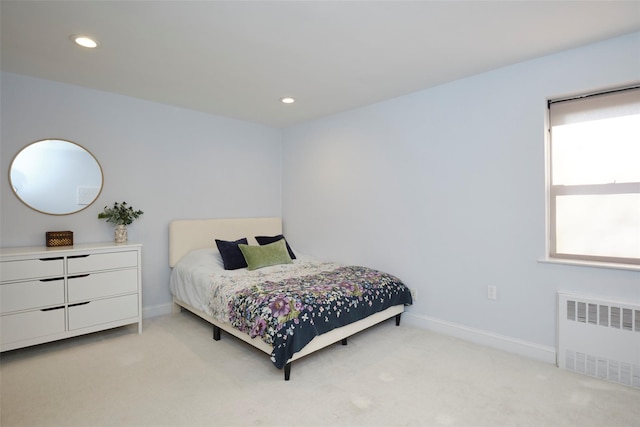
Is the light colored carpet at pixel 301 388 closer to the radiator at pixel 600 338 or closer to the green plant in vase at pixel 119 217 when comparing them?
the radiator at pixel 600 338

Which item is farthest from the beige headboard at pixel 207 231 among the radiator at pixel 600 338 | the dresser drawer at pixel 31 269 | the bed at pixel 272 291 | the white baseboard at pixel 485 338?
the radiator at pixel 600 338

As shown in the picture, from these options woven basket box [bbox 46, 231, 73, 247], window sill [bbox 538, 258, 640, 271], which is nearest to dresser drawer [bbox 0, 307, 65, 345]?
woven basket box [bbox 46, 231, 73, 247]

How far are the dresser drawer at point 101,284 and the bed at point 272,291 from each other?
543 millimetres

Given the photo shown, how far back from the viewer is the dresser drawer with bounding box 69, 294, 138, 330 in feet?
9.24

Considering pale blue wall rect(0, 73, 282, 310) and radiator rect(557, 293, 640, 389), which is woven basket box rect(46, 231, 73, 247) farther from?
radiator rect(557, 293, 640, 389)

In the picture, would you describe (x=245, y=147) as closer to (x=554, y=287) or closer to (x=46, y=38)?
(x=46, y=38)

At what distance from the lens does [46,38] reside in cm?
228

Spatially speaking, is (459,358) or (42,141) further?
(42,141)

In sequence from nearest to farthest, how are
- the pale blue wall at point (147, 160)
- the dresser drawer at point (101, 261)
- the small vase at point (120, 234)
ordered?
1. the dresser drawer at point (101, 261)
2. the pale blue wall at point (147, 160)
3. the small vase at point (120, 234)

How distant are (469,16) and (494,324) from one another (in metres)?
2.41

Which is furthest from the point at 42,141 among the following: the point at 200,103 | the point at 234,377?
the point at 234,377

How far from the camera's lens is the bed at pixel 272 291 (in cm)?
237

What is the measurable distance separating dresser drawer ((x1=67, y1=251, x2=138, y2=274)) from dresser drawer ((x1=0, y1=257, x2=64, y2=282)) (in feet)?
0.27

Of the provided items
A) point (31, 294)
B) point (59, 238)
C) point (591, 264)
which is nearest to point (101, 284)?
point (31, 294)
